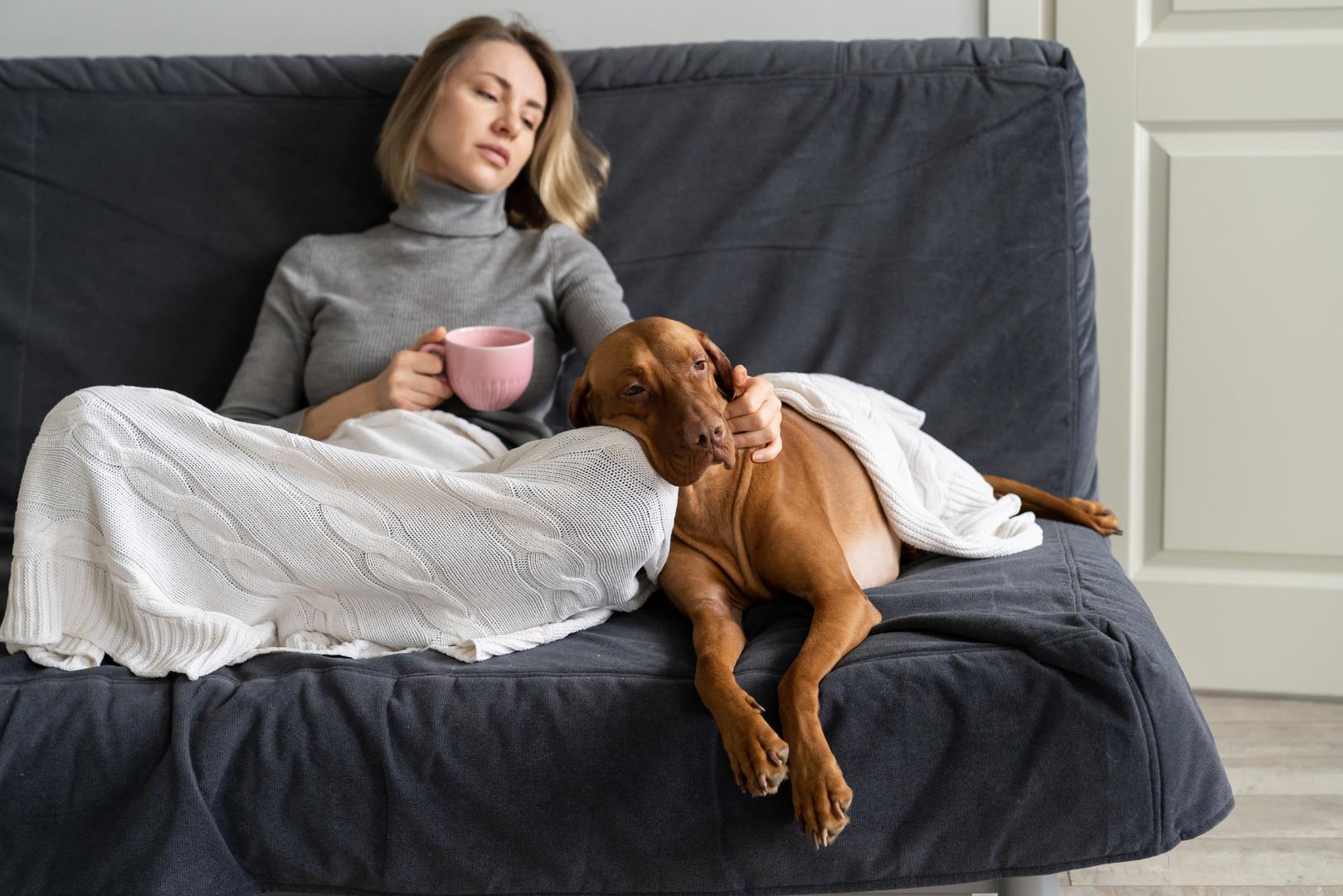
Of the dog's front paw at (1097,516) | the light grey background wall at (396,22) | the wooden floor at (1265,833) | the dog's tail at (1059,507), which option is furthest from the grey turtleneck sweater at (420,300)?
the wooden floor at (1265,833)

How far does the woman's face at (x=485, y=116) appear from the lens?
1.84 metres

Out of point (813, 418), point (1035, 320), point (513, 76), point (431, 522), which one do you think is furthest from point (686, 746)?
point (513, 76)

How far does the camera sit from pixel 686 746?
1.13m

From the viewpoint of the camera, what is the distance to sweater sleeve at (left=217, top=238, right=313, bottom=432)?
178 cm

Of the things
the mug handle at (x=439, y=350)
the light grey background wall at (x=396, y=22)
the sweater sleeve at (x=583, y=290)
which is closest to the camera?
the mug handle at (x=439, y=350)

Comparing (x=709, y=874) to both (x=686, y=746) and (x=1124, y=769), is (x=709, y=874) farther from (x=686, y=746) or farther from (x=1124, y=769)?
(x=1124, y=769)

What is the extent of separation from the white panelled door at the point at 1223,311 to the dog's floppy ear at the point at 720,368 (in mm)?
1077

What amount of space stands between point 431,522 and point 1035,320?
3.34 ft

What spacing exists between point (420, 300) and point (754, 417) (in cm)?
74

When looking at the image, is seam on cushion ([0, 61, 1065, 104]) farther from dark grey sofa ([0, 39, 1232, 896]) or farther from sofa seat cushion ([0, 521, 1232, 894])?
sofa seat cushion ([0, 521, 1232, 894])

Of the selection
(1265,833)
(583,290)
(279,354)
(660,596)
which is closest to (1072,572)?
(660,596)

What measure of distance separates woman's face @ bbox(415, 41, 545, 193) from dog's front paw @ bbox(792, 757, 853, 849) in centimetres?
117

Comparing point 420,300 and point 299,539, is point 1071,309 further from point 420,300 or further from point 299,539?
point 299,539

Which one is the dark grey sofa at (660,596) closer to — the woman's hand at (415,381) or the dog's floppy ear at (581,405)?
the dog's floppy ear at (581,405)
